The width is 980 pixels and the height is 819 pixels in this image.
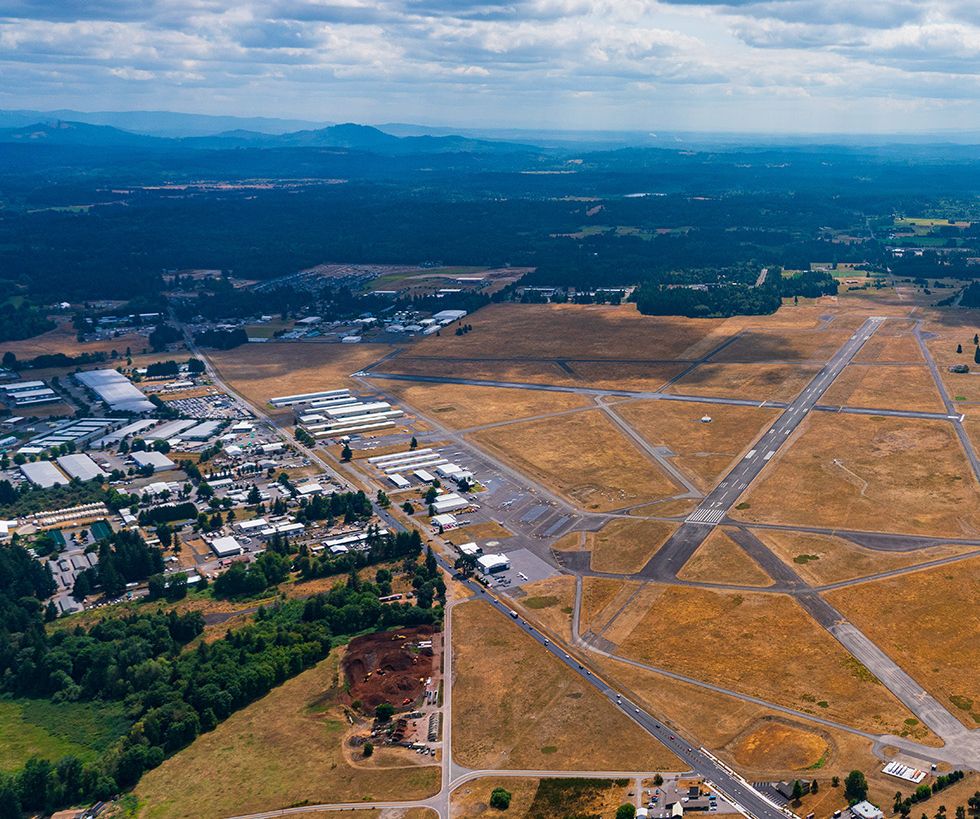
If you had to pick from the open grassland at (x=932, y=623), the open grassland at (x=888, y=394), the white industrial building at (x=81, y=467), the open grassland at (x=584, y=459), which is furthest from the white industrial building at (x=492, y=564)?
the open grassland at (x=888, y=394)

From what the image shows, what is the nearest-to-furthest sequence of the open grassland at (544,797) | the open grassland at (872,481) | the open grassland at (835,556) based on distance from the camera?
the open grassland at (544,797) → the open grassland at (835,556) → the open grassland at (872,481)

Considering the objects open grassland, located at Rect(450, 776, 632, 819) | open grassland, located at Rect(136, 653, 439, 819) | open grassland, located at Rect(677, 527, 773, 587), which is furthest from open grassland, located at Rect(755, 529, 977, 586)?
open grassland, located at Rect(136, 653, 439, 819)

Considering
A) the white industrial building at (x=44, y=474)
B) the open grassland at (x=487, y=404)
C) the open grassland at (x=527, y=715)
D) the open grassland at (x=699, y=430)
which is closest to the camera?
the open grassland at (x=527, y=715)

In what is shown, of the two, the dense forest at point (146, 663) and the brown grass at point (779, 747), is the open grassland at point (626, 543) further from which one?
the brown grass at point (779, 747)

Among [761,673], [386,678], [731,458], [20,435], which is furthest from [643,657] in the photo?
[20,435]

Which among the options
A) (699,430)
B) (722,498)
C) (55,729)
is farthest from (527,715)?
(699,430)

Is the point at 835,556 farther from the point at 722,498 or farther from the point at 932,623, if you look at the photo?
the point at 722,498

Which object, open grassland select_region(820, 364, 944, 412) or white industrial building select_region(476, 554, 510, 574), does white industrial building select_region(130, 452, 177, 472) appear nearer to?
white industrial building select_region(476, 554, 510, 574)
